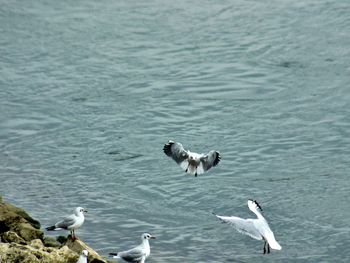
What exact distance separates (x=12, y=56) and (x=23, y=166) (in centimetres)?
758

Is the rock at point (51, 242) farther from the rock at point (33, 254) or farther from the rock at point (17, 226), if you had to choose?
the rock at point (33, 254)

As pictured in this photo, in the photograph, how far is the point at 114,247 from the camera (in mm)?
17188

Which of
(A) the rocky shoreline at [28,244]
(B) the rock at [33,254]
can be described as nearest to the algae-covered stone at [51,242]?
(A) the rocky shoreline at [28,244]

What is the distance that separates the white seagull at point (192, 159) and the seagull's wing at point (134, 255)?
1.94 m

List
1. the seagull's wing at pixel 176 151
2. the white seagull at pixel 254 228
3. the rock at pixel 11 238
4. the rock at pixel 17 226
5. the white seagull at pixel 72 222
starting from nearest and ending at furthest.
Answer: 1. the rock at pixel 11 238
2. the rock at pixel 17 226
3. the white seagull at pixel 254 228
4. the white seagull at pixel 72 222
5. the seagull's wing at pixel 176 151

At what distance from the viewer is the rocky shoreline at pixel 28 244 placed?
520 inches

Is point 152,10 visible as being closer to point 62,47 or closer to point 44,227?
point 62,47

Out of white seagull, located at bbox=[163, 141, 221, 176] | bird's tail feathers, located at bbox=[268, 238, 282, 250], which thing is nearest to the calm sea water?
bird's tail feathers, located at bbox=[268, 238, 282, 250]

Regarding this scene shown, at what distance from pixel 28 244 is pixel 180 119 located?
397 inches

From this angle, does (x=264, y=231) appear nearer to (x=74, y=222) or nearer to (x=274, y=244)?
(x=274, y=244)

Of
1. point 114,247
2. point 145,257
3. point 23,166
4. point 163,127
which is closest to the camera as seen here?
point 145,257

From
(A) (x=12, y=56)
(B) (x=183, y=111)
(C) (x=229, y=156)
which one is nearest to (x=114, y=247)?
(C) (x=229, y=156)

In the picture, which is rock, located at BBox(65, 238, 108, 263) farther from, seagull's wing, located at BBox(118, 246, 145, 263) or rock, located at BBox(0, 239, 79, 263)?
seagull's wing, located at BBox(118, 246, 145, 263)

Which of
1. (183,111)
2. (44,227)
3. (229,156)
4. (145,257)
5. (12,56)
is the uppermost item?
(12,56)
